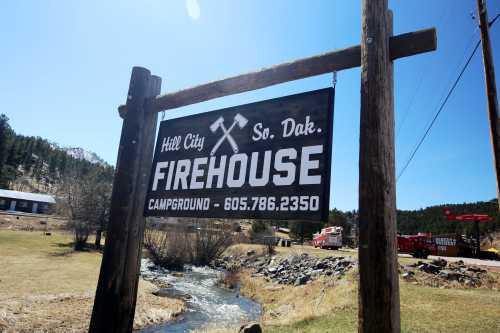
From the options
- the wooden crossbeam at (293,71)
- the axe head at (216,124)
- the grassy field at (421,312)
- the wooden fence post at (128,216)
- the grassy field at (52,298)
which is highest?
the wooden crossbeam at (293,71)

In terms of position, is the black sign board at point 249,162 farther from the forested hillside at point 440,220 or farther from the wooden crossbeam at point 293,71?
the forested hillside at point 440,220

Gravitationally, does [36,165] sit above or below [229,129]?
above

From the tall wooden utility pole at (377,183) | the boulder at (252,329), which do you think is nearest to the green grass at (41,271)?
the boulder at (252,329)

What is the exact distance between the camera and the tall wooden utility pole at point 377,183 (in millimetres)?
2713

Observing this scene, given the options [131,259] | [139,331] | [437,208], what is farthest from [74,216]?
[437,208]

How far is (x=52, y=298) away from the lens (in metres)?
14.9

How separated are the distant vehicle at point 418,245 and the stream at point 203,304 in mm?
15445

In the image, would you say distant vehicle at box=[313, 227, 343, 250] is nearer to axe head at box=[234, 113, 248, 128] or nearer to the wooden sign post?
the wooden sign post

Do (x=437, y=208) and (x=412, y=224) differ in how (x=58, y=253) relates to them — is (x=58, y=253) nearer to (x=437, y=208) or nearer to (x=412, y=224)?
(x=412, y=224)

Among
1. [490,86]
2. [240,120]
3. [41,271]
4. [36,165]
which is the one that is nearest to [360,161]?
[240,120]

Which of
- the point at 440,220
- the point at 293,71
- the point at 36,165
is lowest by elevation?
the point at 293,71

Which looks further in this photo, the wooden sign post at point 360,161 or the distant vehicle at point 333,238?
the distant vehicle at point 333,238

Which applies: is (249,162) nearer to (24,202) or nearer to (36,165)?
(24,202)

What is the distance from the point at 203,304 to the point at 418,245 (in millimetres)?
19857
